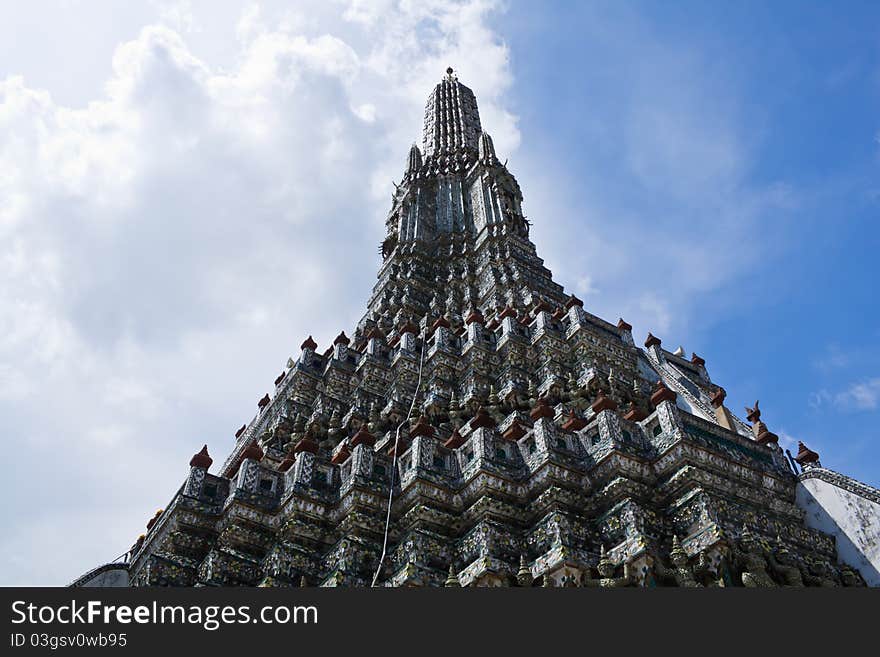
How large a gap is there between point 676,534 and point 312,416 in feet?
38.6

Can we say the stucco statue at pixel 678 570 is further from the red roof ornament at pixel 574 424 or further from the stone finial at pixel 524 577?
the red roof ornament at pixel 574 424

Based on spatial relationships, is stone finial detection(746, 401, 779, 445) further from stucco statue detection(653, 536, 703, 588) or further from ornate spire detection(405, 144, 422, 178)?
ornate spire detection(405, 144, 422, 178)

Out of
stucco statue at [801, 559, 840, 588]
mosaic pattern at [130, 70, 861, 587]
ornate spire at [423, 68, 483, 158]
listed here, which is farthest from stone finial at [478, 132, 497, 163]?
stucco statue at [801, 559, 840, 588]

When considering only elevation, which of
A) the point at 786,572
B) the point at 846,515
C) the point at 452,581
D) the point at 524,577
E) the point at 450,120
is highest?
the point at 450,120

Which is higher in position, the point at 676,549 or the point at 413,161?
the point at 413,161

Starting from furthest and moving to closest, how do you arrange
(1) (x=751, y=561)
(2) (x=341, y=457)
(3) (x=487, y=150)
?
1. (3) (x=487, y=150)
2. (2) (x=341, y=457)
3. (1) (x=751, y=561)

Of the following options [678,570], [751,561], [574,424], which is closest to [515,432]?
[574,424]

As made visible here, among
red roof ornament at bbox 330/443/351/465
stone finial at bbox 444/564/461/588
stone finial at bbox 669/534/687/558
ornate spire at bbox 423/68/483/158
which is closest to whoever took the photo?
stone finial at bbox 669/534/687/558

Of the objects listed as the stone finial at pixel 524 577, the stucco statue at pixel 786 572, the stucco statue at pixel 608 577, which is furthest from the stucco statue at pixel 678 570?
the stone finial at pixel 524 577

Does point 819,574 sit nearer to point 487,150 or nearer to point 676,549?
point 676,549

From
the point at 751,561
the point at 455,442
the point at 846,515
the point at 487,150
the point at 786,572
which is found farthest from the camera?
the point at 487,150

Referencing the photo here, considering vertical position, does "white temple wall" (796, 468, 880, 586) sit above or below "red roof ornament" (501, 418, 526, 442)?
below

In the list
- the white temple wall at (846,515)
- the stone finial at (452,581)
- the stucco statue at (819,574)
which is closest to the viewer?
the stone finial at (452,581)

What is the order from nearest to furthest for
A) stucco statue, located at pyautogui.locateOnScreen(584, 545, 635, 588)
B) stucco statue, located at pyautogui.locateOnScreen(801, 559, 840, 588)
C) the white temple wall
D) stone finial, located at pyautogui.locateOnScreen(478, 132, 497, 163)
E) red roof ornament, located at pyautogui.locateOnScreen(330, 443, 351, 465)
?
stucco statue, located at pyautogui.locateOnScreen(584, 545, 635, 588)
stucco statue, located at pyautogui.locateOnScreen(801, 559, 840, 588)
the white temple wall
red roof ornament, located at pyautogui.locateOnScreen(330, 443, 351, 465)
stone finial, located at pyautogui.locateOnScreen(478, 132, 497, 163)
